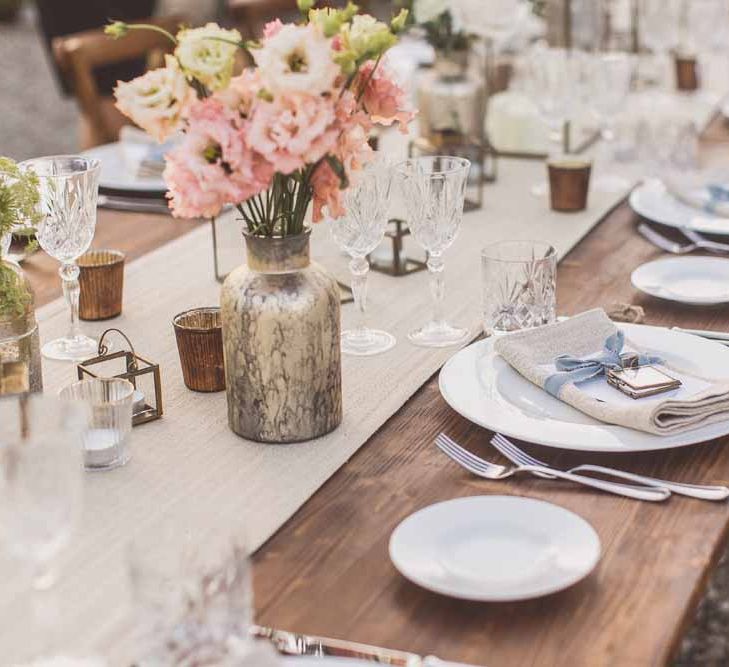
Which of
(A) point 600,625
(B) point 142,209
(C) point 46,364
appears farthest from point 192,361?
(B) point 142,209

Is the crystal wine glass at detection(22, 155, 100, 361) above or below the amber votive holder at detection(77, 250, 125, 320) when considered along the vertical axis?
above

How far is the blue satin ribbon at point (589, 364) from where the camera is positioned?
4.23ft

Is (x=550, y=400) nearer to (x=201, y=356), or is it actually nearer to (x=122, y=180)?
(x=201, y=356)

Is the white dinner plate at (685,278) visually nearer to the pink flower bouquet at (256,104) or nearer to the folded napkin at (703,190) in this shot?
the folded napkin at (703,190)

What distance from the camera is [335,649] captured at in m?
0.90

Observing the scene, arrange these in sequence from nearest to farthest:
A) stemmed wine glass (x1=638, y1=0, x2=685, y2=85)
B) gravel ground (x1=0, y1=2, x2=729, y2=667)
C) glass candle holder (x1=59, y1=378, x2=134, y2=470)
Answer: glass candle holder (x1=59, y1=378, x2=134, y2=470) → stemmed wine glass (x1=638, y1=0, x2=685, y2=85) → gravel ground (x1=0, y1=2, x2=729, y2=667)

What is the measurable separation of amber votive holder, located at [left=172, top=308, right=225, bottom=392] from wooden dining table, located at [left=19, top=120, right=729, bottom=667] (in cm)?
22

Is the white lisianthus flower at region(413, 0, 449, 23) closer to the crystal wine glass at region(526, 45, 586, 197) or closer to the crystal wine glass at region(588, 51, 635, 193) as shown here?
the crystal wine glass at region(526, 45, 586, 197)

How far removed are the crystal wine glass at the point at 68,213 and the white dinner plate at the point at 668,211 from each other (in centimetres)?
96

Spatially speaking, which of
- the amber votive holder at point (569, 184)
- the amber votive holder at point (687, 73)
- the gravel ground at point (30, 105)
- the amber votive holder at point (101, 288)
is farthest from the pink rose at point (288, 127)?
the amber votive holder at point (687, 73)

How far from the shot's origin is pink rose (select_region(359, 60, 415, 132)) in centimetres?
117

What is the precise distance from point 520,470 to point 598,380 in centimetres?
20

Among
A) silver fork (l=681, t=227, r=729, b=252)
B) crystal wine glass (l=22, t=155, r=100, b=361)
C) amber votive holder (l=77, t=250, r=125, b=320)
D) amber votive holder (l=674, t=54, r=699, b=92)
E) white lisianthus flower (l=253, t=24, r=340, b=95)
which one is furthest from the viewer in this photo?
amber votive holder (l=674, t=54, r=699, b=92)

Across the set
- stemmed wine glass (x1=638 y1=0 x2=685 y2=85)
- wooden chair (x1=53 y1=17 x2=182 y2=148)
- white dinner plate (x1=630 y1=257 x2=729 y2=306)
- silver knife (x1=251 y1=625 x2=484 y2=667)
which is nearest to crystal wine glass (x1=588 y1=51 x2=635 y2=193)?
white dinner plate (x1=630 y1=257 x2=729 y2=306)
